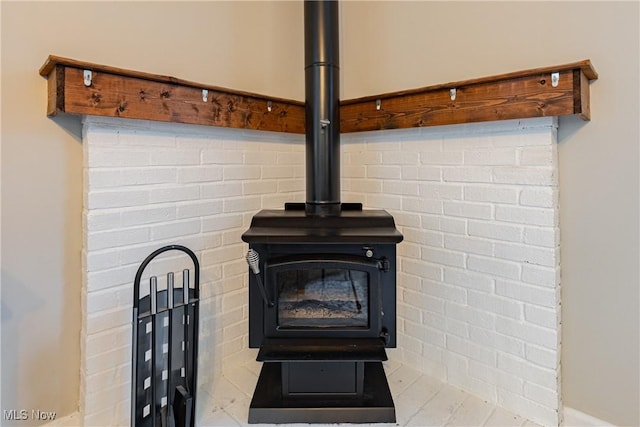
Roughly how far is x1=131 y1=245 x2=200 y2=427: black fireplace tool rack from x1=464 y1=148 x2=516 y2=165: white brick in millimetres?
1313

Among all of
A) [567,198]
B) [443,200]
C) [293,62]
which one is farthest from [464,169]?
[293,62]

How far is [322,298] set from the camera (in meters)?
1.60

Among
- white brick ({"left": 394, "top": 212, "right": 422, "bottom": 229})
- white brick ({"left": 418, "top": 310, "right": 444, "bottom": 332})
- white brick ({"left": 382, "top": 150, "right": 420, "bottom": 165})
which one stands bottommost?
white brick ({"left": 418, "top": 310, "right": 444, "bottom": 332})

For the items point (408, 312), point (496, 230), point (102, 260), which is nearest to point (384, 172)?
point (496, 230)

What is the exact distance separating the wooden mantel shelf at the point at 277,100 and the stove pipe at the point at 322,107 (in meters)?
0.24

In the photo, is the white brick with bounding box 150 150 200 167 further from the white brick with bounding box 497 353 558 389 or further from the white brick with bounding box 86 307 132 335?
the white brick with bounding box 497 353 558 389

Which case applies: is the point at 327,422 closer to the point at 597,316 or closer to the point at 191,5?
the point at 597,316

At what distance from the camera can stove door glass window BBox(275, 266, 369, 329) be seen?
61.6 inches

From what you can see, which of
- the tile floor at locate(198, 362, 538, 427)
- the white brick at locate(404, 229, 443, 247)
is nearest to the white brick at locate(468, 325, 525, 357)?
the tile floor at locate(198, 362, 538, 427)

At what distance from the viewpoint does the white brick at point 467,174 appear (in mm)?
1702

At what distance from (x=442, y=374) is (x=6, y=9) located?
2353 mm

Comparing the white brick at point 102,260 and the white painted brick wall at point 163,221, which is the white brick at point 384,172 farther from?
the white brick at point 102,260

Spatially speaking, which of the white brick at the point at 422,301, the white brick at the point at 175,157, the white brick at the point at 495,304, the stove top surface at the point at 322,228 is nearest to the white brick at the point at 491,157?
the stove top surface at the point at 322,228

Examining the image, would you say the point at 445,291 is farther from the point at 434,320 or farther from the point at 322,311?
the point at 322,311
